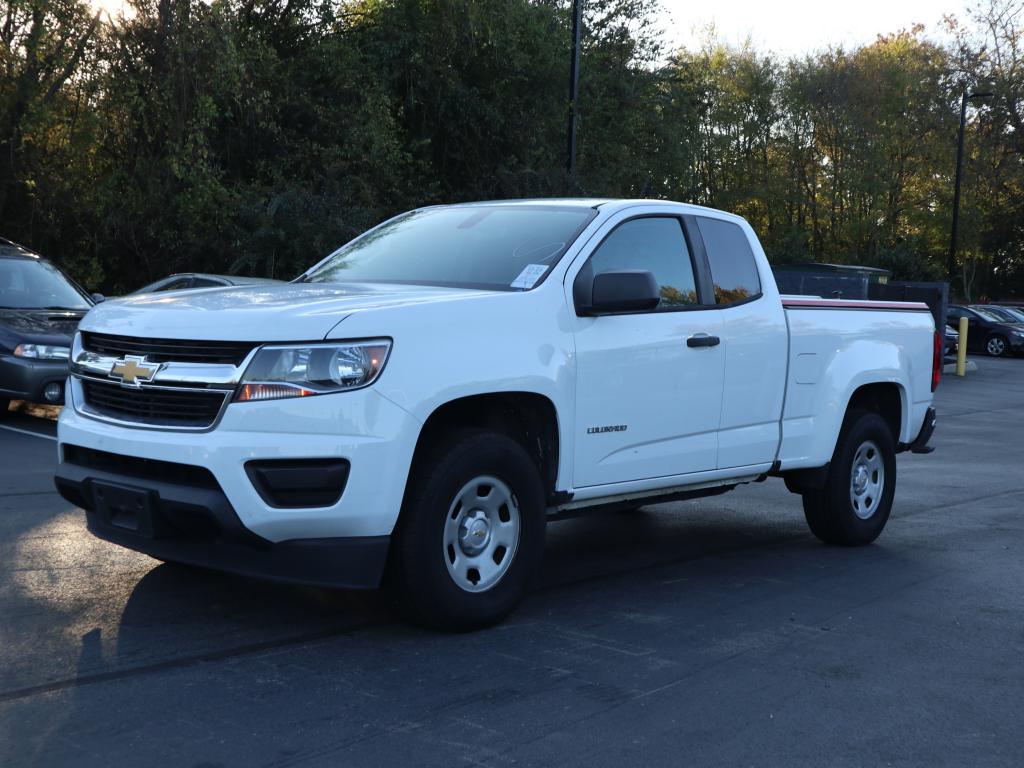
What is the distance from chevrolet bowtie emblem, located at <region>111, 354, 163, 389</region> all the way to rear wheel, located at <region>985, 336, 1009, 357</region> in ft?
121

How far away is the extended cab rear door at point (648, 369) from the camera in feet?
19.3

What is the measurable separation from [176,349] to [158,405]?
243 mm

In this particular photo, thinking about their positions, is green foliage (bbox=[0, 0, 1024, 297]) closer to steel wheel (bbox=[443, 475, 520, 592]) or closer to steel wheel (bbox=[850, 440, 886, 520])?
steel wheel (bbox=[850, 440, 886, 520])

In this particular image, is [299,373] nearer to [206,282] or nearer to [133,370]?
[133,370]

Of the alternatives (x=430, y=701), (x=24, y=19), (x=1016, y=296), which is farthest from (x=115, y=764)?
(x=1016, y=296)

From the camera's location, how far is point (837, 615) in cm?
605

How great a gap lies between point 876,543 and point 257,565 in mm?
4507

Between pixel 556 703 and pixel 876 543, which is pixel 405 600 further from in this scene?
pixel 876 543

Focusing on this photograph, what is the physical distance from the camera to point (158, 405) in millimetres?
5129

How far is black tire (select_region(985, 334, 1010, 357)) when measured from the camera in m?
38.2

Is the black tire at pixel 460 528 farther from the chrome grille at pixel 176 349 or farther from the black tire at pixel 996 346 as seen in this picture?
the black tire at pixel 996 346

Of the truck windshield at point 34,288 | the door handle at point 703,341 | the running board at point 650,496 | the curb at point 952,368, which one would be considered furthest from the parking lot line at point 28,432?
the curb at point 952,368

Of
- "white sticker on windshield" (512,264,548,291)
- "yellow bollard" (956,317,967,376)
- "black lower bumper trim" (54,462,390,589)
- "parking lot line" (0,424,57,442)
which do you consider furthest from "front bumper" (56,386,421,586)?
"yellow bollard" (956,317,967,376)

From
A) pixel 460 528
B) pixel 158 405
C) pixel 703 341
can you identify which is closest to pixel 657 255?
pixel 703 341
